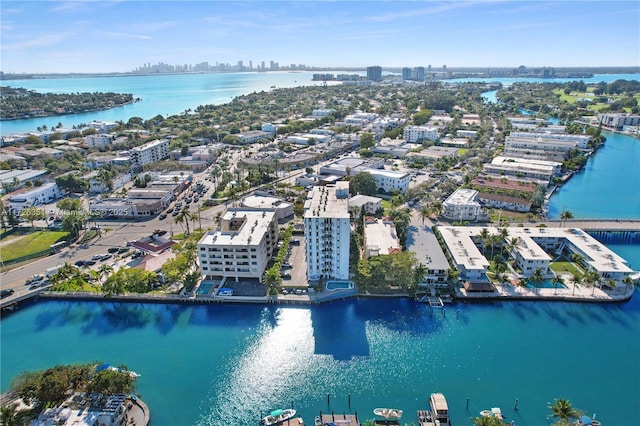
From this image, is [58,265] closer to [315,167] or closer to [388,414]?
[388,414]

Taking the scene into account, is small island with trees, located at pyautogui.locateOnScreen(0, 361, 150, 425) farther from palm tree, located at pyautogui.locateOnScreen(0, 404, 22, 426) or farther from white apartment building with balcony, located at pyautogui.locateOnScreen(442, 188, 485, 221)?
white apartment building with balcony, located at pyautogui.locateOnScreen(442, 188, 485, 221)

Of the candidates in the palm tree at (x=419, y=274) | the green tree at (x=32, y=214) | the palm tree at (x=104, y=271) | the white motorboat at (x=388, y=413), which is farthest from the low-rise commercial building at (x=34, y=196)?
the white motorboat at (x=388, y=413)

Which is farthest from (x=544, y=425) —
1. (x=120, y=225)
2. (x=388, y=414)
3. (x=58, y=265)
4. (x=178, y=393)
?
(x=120, y=225)

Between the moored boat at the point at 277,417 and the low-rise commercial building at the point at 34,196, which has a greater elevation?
the low-rise commercial building at the point at 34,196

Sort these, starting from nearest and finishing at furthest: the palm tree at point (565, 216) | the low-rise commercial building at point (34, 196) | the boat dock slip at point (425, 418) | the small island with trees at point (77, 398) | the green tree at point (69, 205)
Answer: the small island with trees at point (77, 398)
the boat dock slip at point (425, 418)
the palm tree at point (565, 216)
the green tree at point (69, 205)
the low-rise commercial building at point (34, 196)

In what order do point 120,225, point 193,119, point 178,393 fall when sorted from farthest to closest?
point 193,119
point 120,225
point 178,393

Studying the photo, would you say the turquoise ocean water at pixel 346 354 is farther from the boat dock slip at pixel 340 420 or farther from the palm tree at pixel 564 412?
the palm tree at pixel 564 412

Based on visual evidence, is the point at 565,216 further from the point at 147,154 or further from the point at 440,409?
the point at 147,154
